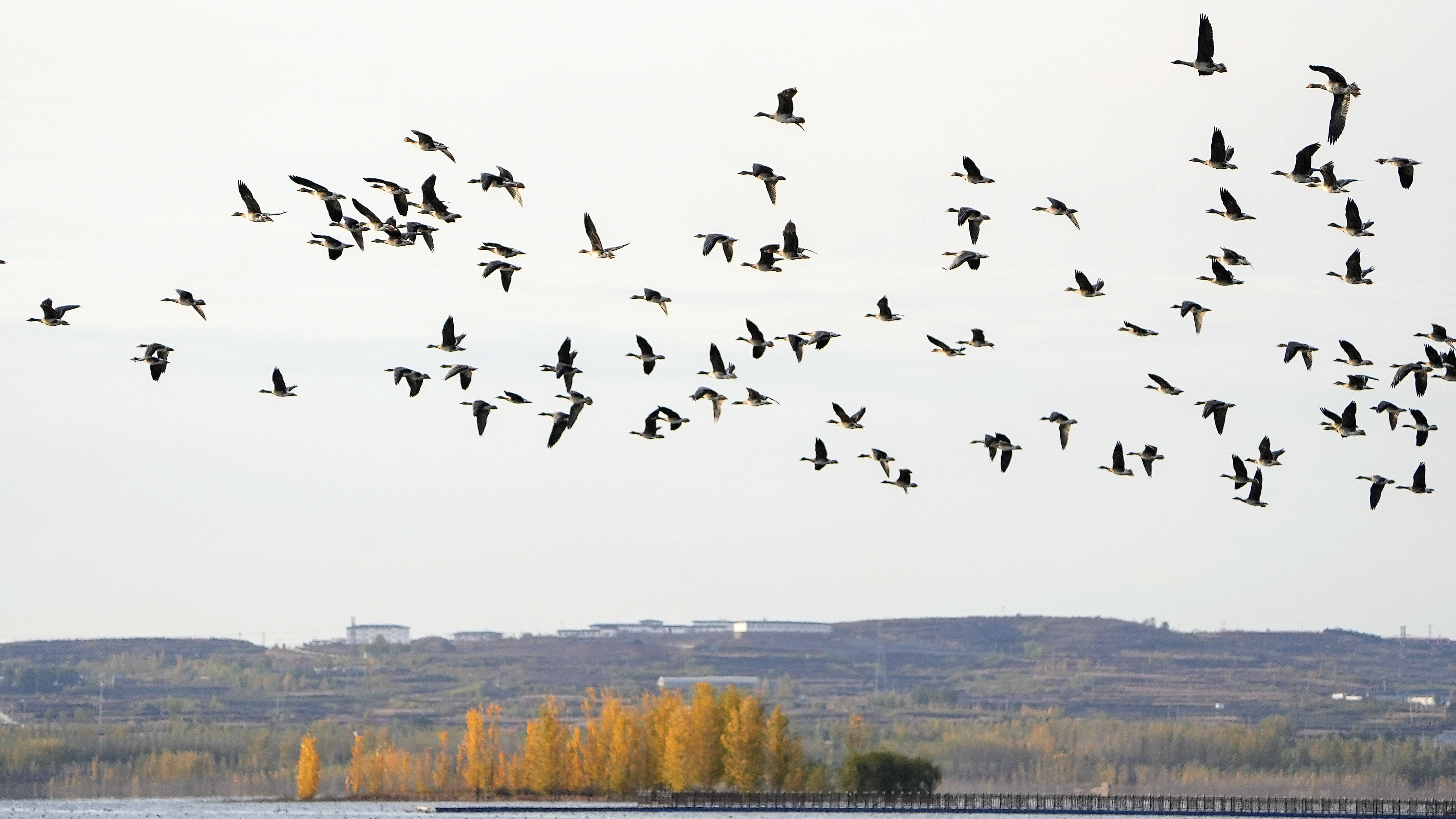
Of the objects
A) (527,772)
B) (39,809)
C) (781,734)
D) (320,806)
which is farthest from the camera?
(39,809)

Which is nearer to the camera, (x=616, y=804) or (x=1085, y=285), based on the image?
(x=1085, y=285)

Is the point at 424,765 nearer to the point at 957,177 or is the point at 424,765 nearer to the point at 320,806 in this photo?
the point at 320,806

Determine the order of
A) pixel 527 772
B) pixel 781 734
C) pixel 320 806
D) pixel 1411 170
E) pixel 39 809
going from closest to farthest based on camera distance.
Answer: pixel 1411 170, pixel 781 734, pixel 527 772, pixel 320 806, pixel 39 809

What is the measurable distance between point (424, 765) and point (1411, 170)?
118 m

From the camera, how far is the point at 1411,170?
168 feet

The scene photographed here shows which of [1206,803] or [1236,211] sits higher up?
[1236,211]

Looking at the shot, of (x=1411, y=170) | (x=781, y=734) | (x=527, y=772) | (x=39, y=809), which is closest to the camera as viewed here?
(x=1411, y=170)

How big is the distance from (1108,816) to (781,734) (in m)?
19.4

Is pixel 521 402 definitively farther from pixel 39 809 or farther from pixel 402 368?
pixel 39 809

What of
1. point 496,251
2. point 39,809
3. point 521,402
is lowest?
point 39,809

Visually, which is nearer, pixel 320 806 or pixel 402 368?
pixel 402 368

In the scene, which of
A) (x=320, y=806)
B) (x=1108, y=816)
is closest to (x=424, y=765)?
(x=320, y=806)

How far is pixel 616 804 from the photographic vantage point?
129m

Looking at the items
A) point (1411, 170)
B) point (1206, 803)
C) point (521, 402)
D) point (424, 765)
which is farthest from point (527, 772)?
point (1411, 170)
